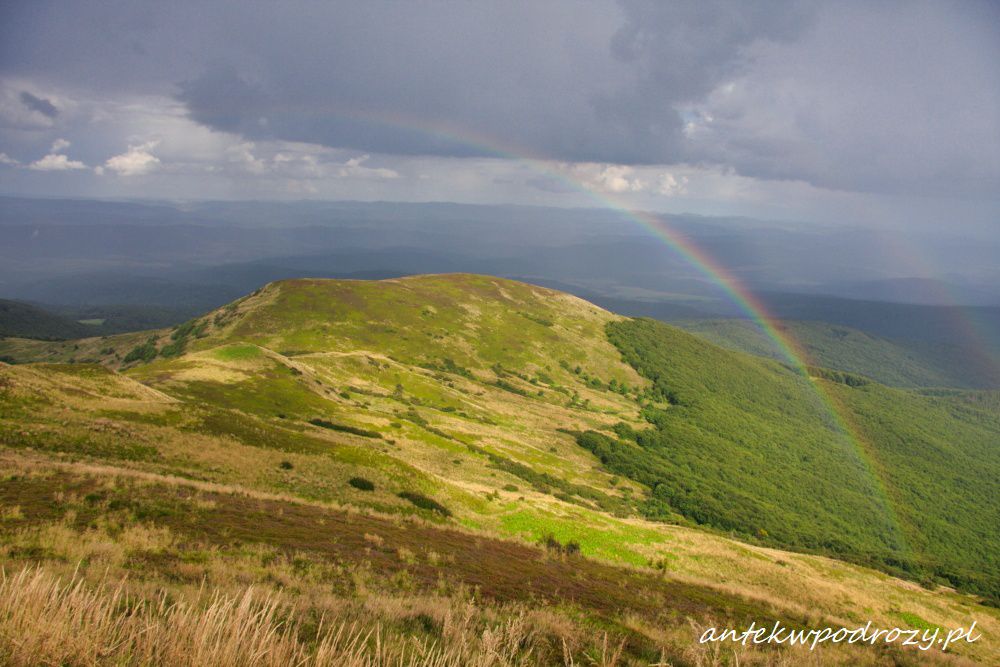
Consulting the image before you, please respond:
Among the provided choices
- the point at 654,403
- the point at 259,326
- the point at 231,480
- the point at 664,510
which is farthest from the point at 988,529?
the point at 259,326

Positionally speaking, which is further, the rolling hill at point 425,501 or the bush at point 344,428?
the bush at point 344,428

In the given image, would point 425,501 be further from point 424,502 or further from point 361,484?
point 361,484

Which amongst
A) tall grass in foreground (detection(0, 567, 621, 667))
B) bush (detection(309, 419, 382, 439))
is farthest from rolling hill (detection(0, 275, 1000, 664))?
tall grass in foreground (detection(0, 567, 621, 667))

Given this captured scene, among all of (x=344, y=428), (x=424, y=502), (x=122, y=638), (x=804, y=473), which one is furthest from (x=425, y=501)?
(x=804, y=473)

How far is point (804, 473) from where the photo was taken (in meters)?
134

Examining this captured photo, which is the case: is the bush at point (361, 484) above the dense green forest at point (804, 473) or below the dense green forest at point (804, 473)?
above

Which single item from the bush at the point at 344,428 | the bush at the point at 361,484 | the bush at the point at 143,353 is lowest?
the bush at the point at 143,353

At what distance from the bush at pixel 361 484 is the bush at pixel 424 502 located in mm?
1868

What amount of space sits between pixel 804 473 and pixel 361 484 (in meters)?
142

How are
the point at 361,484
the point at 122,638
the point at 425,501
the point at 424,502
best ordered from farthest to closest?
the point at 425,501 < the point at 424,502 < the point at 361,484 < the point at 122,638

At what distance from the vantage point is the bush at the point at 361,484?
29.8m

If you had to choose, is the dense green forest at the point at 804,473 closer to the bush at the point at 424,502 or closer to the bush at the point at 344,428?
the bush at the point at 344,428

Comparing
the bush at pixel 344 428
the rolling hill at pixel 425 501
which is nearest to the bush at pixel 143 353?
the rolling hill at pixel 425 501

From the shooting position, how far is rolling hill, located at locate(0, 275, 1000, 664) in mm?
12271
